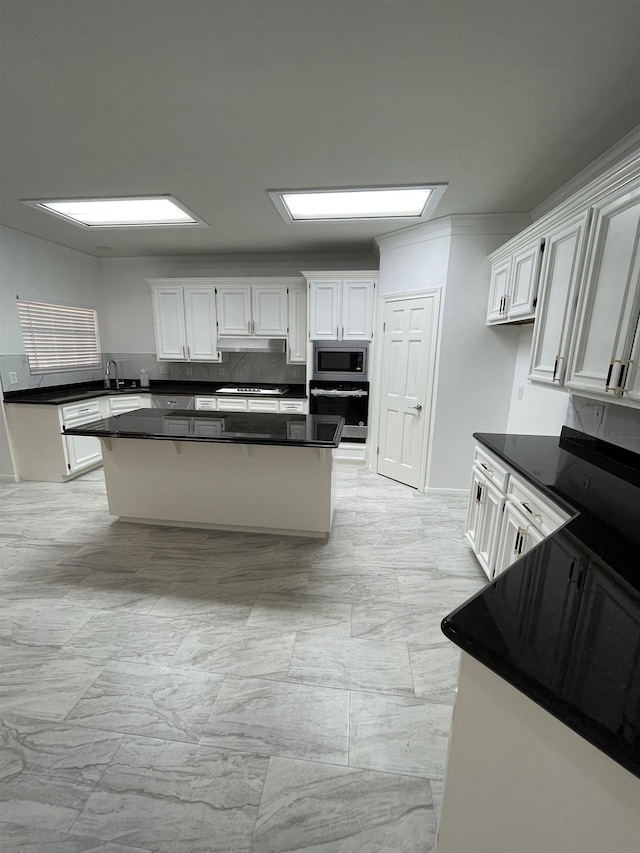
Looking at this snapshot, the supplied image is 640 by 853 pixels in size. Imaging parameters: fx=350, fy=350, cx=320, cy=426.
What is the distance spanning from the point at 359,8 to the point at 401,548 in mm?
2937

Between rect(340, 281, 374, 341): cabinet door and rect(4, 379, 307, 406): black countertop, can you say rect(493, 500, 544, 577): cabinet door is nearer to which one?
rect(340, 281, 374, 341): cabinet door

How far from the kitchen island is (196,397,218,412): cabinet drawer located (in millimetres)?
1689

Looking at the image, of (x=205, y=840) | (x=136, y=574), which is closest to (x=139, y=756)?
(x=205, y=840)

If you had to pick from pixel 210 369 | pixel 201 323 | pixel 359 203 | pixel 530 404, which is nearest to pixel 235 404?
pixel 210 369

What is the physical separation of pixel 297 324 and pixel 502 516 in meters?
3.45

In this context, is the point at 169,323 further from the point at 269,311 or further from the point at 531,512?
the point at 531,512

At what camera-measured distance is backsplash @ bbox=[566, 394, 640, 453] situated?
2.05m

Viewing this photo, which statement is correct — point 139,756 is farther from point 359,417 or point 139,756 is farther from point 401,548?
point 359,417

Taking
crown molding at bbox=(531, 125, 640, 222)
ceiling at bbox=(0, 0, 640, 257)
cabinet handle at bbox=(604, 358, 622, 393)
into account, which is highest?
ceiling at bbox=(0, 0, 640, 257)

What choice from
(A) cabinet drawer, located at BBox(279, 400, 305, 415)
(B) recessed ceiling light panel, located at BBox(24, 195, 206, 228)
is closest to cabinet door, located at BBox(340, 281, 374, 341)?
(A) cabinet drawer, located at BBox(279, 400, 305, 415)

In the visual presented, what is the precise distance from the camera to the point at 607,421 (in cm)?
222

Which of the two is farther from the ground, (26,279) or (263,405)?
(26,279)

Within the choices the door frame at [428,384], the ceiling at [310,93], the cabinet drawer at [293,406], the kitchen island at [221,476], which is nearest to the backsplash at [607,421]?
the door frame at [428,384]

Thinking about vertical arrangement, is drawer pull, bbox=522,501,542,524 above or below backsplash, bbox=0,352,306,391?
below
